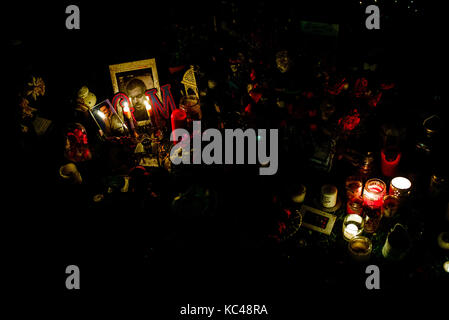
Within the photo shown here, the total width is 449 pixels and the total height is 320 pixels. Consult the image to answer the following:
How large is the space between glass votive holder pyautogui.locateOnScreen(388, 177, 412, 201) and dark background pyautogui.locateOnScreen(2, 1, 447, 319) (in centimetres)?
67

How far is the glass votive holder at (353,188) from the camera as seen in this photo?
8.57 ft

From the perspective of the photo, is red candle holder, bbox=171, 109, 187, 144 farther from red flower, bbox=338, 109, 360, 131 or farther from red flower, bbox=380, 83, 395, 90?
red flower, bbox=380, 83, 395, 90

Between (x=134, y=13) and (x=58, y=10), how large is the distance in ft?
2.11

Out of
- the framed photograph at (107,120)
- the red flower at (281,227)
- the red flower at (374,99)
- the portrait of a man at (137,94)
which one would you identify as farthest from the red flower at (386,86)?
the framed photograph at (107,120)

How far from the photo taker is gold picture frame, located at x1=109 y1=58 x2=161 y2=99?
10.3 ft

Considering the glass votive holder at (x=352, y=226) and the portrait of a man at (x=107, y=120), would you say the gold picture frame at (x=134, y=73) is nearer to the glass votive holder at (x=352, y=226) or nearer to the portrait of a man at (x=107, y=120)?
the portrait of a man at (x=107, y=120)

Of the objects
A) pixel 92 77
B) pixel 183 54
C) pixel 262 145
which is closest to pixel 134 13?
pixel 183 54

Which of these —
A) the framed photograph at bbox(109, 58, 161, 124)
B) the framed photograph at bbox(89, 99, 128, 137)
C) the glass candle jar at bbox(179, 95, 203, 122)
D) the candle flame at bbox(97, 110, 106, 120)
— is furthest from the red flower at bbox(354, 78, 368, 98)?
the candle flame at bbox(97, 110, 106, 120)

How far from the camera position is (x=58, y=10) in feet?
9.34

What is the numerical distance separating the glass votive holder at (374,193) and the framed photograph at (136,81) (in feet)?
6.80

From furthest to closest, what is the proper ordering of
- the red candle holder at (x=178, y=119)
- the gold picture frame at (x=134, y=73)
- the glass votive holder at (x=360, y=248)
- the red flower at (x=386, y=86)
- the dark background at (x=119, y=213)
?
the gold picture frame at (x=134, y=73), the red candle holder at (x=178, y=119), the red flower at (x=386, y=86), the dark background at (x=119, y=213), the glass votive holder at (x=360, y=248)

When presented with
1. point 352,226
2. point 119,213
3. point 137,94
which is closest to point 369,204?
point 352,226

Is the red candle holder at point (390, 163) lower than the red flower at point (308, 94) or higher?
lower
